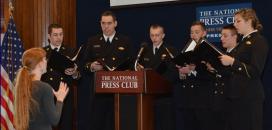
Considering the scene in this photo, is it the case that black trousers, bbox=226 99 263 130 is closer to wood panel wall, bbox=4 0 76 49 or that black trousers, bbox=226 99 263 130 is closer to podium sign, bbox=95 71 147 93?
podium sign, bbox=95 71 147 93

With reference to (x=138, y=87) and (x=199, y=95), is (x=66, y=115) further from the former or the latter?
(x=199, y=95)

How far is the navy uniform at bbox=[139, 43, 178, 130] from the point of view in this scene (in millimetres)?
5000

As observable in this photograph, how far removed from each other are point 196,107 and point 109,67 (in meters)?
1.07

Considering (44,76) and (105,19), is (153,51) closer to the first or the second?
(105,19)

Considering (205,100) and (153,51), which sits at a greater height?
(153,51)

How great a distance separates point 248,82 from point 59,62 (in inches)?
85.5

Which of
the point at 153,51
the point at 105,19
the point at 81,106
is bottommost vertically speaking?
the point at 81,106

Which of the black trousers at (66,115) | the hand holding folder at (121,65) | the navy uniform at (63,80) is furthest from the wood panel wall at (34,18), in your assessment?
the hand holding folder at (121,65)

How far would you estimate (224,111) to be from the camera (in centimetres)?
481

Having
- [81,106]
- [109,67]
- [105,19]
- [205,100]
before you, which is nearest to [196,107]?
[205,100]

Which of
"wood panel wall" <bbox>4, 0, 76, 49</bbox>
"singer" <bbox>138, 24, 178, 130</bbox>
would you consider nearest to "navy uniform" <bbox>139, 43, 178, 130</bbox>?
"singer" <bbox>138, 24, 178, 130</bbox>

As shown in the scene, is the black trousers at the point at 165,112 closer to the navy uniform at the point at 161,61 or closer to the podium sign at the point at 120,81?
the navy uniform at the point at 161,61

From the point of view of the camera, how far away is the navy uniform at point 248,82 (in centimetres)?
399

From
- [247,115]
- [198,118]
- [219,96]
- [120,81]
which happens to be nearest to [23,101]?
[120,81]
